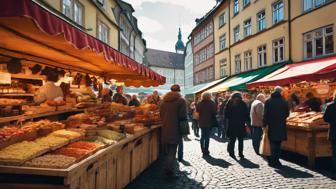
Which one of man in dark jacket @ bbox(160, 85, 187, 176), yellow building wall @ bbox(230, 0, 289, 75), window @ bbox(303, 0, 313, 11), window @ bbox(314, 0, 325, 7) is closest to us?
man in dark jacket @ bbox(160, 85, 187, 176)

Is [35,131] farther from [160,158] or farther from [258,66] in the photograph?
[258,66]

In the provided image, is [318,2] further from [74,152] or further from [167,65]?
[167,65]

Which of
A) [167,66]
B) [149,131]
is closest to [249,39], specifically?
[149,131]

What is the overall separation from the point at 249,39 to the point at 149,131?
20.1 meters

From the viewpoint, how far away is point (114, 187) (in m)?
5.48

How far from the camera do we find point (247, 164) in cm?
859

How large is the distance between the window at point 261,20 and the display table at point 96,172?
18901 millimetres

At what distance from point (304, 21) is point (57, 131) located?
659 inches

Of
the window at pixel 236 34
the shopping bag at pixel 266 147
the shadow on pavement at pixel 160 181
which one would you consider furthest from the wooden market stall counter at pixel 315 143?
the window at pixel 236 34

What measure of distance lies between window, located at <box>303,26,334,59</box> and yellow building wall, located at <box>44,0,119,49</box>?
12539mm

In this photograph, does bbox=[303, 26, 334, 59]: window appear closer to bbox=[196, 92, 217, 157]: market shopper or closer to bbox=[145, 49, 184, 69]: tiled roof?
bbox=[196, 92, 217, 157]: market shopper

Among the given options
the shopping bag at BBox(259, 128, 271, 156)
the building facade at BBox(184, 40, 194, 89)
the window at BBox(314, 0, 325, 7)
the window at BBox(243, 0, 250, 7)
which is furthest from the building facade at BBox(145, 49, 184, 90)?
the shopping bag at BBox(259, 128, 271, 156)

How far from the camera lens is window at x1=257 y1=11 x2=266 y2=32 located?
78.0ft

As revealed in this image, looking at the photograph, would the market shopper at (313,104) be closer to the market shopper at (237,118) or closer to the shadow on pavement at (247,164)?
the market shopper at (237,118)
